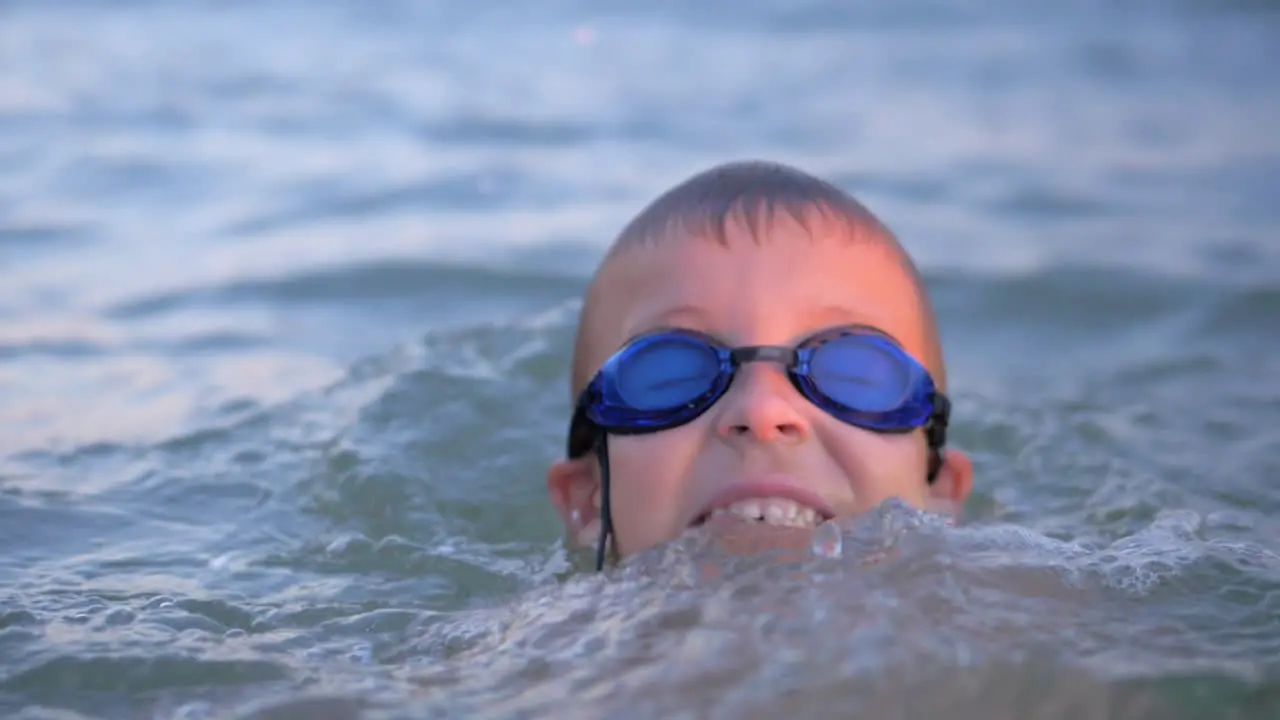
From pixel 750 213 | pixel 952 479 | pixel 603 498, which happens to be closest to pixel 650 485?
pixel 603 498

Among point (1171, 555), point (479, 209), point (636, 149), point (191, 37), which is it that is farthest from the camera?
point (191, 37)

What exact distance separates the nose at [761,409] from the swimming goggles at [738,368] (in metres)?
0.02

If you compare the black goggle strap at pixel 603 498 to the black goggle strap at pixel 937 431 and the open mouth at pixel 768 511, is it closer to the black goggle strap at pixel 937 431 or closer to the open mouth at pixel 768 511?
the open mouth at pixel 768 511

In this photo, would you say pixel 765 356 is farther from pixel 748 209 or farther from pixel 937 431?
pixel 937 431

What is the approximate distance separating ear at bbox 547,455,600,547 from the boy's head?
0.15m

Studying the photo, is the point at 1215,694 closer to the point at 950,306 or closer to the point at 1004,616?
the point at 1004,616

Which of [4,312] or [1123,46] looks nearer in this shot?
[4,312]

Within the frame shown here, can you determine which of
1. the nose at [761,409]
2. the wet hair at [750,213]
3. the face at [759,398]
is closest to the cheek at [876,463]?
the face at [759,398]

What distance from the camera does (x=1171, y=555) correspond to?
3.19 meters

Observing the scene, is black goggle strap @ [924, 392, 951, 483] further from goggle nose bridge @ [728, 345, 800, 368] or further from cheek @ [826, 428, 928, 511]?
goggle nose bridge @ [728, 345, 800, 368]

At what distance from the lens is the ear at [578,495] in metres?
3.81

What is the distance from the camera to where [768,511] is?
10.6 feet

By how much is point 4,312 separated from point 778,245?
3.93 meters

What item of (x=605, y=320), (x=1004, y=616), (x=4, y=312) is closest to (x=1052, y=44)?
(x=4, y=312)
